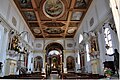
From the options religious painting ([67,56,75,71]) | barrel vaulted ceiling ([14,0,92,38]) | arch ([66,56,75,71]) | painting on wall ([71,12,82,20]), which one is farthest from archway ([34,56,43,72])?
painting on wall ([71,12,82,20])

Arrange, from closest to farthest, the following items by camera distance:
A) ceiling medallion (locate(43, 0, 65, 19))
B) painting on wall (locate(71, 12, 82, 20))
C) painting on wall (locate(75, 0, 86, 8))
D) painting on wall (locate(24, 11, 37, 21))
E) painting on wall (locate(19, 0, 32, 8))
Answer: painting on wall (locate(19, 0, 32, 8)) < painting on wall (locate(75, 0, 86, 8)) < ceiling medallion (locate(43, 0, 65, 19)) < painting on wall (locate(24, 11, 37, 21)) < painting on wall (locate(71, 12, 82, 20))

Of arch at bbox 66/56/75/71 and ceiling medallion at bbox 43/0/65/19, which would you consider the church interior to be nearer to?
ceiling medallion at bbox 43/0/65/19

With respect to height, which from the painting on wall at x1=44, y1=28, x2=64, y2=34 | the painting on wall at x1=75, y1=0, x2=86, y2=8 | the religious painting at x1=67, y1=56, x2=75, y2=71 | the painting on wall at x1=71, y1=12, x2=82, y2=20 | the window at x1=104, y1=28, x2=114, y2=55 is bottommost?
the religious painting at x1=67, y1=56, x2=75, y2=71

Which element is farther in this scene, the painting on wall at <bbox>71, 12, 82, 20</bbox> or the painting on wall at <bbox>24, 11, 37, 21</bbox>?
the painting on wall at <bbox>71, 12, 82, 20</bbox>

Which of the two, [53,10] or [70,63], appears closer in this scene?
[53,10]

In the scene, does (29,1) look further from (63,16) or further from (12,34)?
(63,16)

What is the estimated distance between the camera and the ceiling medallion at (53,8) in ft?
40.4

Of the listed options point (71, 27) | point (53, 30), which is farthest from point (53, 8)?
point (53, 30)

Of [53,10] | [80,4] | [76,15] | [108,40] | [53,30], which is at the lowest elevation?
[108,40]

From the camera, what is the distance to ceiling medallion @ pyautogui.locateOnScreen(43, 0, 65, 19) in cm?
1233

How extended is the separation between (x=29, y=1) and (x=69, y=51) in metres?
13.4

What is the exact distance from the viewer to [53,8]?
13.1 m

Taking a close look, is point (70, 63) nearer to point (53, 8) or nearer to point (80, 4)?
point (53, 8)

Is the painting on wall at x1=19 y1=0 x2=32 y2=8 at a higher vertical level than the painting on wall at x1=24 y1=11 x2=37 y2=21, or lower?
higher
